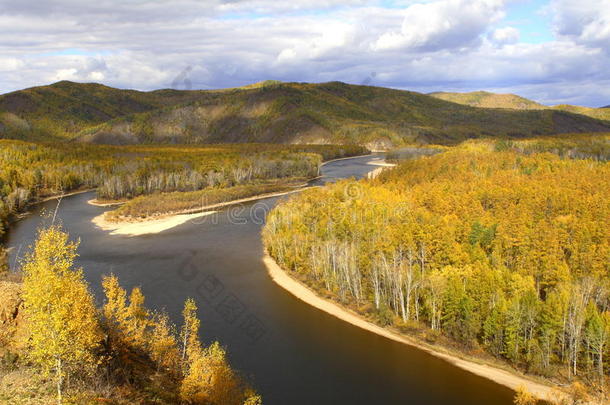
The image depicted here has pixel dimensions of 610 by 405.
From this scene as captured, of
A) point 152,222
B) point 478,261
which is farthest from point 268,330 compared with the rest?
point 152,222

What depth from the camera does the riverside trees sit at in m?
43.8

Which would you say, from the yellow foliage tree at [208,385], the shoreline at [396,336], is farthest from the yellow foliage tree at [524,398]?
the yellow foliage tree at [208,385]

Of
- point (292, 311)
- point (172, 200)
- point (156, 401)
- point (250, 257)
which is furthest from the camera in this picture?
point (172, 200)

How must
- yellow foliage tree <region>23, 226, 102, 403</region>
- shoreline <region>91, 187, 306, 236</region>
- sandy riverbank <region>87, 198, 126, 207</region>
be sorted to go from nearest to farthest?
yellow foliage tree <region>23, 226, 102, 403</region>, shoreline <region>91, 187, 306, 236</region>, sandy riverbank <region>87, 198, 126, 207</region>

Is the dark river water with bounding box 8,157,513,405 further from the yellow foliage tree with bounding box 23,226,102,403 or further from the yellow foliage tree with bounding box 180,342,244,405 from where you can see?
the yellow foliage tree with bounding box 23,226,102,403

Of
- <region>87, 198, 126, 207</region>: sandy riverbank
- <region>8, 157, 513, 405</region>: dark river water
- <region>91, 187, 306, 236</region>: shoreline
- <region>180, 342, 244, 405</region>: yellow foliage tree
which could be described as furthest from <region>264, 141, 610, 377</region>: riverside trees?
<region>87, 198, 126, 207</region>: sandy riverbank

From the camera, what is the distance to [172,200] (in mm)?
122562

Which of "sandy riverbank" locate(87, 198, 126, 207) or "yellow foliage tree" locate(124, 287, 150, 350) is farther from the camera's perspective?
"sandy riverbank" locate(87, 198, 126, 207)

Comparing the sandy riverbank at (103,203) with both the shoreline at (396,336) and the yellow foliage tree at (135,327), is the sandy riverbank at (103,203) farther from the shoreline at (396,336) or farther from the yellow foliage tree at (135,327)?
the yellow foliage tree at (135,327)

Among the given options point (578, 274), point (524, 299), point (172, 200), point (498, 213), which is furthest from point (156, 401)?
point (172, 200)

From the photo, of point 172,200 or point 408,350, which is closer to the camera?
point 408,350

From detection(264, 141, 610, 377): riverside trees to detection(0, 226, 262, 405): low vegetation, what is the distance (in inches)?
940

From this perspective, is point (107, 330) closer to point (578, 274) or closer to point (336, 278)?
point (336, 278)

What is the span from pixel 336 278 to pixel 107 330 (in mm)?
33617
